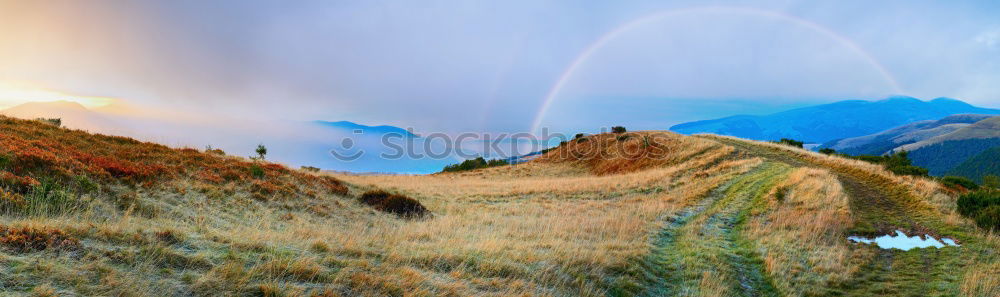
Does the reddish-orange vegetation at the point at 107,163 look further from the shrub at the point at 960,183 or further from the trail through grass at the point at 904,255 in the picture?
the shrub at the point at 960,183

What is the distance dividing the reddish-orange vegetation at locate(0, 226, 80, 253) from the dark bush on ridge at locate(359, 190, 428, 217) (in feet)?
37.2

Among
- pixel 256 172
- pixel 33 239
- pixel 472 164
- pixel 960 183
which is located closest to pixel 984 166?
pixel 472 164

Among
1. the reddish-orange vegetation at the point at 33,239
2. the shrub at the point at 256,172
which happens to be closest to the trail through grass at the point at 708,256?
the reddish-orange vegetation at the point at 33,239

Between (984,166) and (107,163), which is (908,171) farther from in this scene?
(984,166)

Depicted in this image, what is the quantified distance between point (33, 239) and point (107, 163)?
29.1 ft

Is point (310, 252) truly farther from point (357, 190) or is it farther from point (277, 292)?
point (357, 190)

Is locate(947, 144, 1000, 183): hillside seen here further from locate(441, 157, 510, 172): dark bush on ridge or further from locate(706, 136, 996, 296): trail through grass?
locate(706, 136, 996, 296): trail through grass

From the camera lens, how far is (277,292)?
529 centimetres

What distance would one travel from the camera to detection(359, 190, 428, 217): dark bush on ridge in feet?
56.8

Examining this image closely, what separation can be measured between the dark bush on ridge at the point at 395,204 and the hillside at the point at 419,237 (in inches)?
20.1

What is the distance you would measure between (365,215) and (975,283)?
15625mm

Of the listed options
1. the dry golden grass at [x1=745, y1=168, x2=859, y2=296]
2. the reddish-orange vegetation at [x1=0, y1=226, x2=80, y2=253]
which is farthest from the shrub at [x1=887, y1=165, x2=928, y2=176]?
the reddish-orange vegetation at [x1=0, y1=226, x2=80, y2=253]

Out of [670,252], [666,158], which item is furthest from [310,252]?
[666,158]

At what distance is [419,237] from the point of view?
10.5 meters
